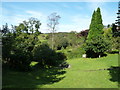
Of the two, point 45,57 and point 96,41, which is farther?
point 96,41

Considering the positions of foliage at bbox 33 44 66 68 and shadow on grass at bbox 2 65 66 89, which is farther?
foliage at bbox 33 44 66 68

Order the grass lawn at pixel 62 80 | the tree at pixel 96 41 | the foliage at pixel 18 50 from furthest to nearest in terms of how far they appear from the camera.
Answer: the tree at pixel 96 41 → the foliage at pixel 18 50 → the grass lawn at pixel 62 80

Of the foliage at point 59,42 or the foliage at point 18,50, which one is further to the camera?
the foliage at point 59,42

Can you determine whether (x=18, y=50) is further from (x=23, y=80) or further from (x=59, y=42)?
(x=59, y=42)

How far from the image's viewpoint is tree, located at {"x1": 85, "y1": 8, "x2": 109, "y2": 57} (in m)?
24.1

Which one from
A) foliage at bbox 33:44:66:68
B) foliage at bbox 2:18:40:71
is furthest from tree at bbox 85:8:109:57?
foliage at bbox 2:18:40:71

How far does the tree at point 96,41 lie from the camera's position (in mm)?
24069

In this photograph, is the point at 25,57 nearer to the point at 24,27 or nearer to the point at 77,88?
the point at 77,88

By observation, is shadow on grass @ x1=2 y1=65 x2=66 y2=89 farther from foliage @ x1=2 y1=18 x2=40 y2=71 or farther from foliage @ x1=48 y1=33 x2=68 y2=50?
foliage @ x1=48 y1=33 x2=68 y2=50

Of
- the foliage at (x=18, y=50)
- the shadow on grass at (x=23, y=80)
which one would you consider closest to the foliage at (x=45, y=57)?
the foliage at (x=18, y=50)

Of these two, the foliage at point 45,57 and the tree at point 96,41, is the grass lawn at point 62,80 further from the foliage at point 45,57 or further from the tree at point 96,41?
the tree at point 96,41

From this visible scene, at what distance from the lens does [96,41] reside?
24250 millimetres

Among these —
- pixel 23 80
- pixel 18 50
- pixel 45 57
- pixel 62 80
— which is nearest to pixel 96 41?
pixel 45 57

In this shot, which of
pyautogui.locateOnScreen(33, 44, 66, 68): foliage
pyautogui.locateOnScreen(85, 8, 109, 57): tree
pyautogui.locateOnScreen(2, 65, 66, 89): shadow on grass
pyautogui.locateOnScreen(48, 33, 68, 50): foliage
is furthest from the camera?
pyautogui.locateOnScreen(48, 33, 68, 50): foliage
